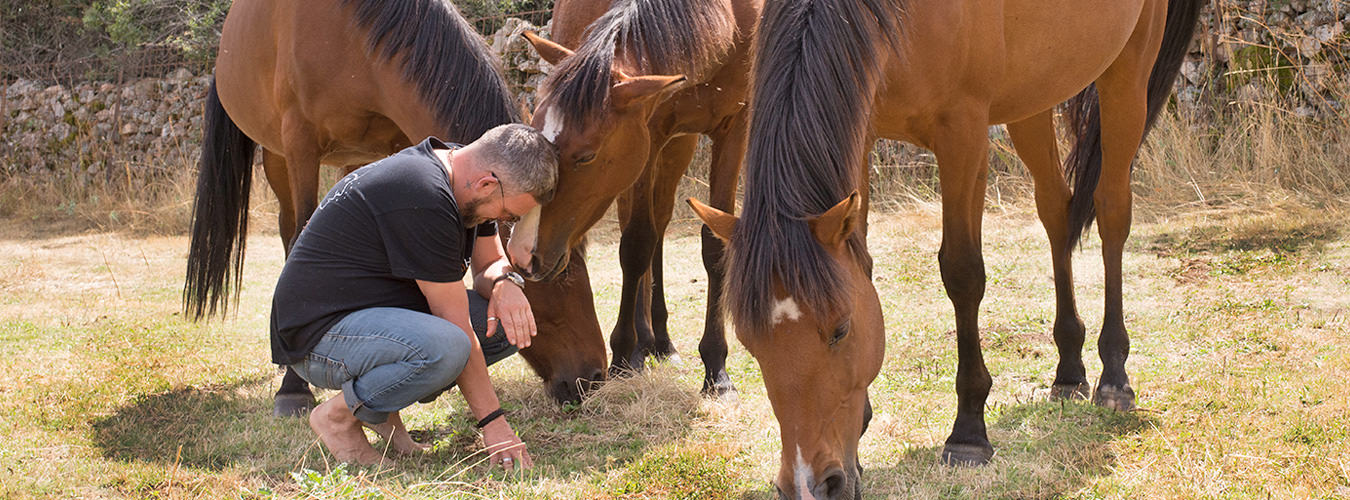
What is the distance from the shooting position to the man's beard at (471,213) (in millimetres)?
3135

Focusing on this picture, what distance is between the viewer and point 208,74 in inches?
468

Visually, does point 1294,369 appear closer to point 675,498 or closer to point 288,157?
point 675,498

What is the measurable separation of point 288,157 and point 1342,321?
470 centimetres

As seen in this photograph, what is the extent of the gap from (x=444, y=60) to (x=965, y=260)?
2.08 meters

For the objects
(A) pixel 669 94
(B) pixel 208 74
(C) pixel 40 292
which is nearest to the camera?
(A) pixel 669 94

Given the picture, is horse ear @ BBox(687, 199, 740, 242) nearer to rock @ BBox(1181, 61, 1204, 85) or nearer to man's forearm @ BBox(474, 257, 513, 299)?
man's forearm @ BBox(474, 257, 513, 299)

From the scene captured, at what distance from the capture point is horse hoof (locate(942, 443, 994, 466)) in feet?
10.6

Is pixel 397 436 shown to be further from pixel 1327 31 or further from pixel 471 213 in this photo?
pixel 1327 31

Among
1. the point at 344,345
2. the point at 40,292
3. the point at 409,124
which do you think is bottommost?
the point at 40,292

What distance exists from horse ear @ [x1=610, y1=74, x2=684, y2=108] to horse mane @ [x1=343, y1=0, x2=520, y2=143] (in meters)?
0.53

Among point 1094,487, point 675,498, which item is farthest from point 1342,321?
point 675,498

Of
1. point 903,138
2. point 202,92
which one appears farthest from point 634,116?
point 202,92

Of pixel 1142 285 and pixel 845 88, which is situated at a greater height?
pixel 845 88

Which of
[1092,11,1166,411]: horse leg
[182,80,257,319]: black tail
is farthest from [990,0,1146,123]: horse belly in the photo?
[182,80,257,319]: black tail
